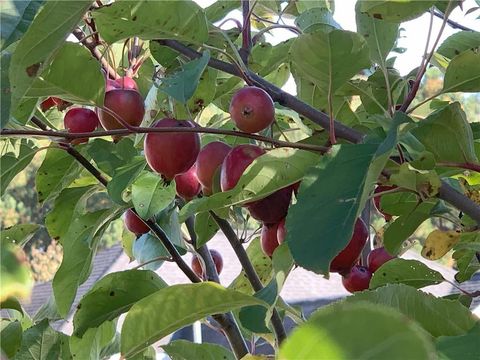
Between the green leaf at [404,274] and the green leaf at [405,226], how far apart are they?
0.07 feet

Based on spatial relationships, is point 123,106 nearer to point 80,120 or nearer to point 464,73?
point 80,120

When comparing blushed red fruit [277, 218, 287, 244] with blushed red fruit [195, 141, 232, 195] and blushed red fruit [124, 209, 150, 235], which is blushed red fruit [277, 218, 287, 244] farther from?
blushed red fruit [124, 209, 150, 235]

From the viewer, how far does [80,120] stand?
1018 millimetres

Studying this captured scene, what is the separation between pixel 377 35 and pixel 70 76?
41cm

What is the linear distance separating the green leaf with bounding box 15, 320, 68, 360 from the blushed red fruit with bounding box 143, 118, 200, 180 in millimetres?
320

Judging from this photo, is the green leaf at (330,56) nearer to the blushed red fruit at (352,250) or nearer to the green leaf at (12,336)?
the blushed red fruit at (352,250)

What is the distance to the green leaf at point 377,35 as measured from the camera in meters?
0.96

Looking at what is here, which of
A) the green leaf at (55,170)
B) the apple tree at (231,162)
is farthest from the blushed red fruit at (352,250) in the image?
the green leaf at (55,170)

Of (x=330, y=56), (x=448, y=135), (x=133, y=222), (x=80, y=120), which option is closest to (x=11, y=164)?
(x=80, y=120)

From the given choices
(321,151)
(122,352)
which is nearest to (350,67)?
(321,151)

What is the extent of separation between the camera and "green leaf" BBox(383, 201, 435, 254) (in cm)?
93

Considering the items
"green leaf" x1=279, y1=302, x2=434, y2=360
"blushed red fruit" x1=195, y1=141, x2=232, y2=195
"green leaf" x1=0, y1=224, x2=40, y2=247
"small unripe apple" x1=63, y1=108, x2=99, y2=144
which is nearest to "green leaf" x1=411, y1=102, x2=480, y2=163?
"blushed red fruit" x1=195, y1=141, x2=232, y2=195

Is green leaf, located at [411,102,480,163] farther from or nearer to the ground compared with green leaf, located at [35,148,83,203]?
farther from the ground

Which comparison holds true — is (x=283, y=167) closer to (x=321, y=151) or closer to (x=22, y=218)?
(x=321, y=151)
